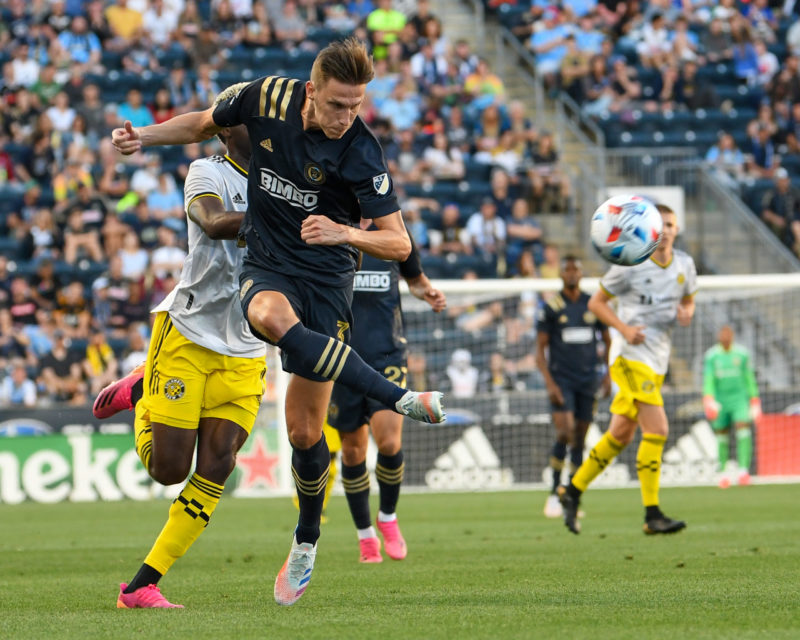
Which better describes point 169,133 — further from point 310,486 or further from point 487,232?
point 487,232

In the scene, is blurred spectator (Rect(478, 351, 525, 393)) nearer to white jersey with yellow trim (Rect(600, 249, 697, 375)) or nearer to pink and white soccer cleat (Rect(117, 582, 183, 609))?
white jersey with yellow trim (Rect(600, 249, 697, 375))

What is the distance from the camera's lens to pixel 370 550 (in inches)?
374

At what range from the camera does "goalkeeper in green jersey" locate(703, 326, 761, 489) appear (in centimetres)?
1842

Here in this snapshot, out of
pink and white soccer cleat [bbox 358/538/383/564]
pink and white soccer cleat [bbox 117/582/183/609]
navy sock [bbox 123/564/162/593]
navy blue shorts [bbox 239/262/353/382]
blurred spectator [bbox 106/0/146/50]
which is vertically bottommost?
pink and white soccer cleat [bbox 358/538/383/564]

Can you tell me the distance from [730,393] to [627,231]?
9.92m

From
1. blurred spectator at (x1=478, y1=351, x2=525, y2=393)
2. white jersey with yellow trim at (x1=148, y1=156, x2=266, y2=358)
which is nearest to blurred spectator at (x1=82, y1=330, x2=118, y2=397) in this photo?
blurred spectator at (x1=478, y1=351, x2=525, y2=393)

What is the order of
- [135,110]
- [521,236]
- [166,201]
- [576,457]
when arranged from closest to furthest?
1. [576,457]
2. [166,201]
3. [521,236]
4. [135,110]

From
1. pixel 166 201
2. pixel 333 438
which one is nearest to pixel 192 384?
pixel 333 438

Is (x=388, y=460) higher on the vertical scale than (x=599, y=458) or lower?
higher

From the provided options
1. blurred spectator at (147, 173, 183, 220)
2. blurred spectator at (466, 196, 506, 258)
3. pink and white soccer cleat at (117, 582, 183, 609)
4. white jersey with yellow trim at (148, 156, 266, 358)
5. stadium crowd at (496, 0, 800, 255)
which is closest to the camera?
pink and white soccer cleat at (117, 582, 183, 609)

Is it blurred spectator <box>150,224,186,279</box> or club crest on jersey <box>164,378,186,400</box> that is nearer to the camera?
club crest on jersey <box>164,378,186,400</box>

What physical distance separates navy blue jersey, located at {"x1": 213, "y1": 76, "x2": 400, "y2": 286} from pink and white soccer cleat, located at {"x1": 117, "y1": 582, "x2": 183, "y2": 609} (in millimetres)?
1671

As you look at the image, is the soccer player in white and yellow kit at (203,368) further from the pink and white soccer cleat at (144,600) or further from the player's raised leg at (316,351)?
the player's raised leg at (316,351)

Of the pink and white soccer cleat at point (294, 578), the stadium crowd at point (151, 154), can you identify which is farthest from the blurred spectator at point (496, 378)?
the pink and white soccer cleat at point (294, 578)
